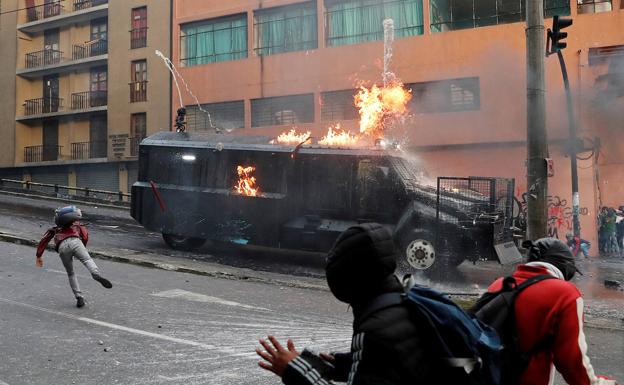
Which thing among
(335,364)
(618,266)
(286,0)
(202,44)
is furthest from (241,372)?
(202,44)

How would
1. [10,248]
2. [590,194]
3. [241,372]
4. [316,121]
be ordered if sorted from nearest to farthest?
[241,372] → [10,248] → [590,194] → [316,121]

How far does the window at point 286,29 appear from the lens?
1900 cm

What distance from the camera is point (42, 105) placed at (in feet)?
92.8

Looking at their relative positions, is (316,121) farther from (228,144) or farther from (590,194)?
(590,194)

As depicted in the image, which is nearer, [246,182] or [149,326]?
[149,326]

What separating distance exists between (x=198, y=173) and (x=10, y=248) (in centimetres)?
414

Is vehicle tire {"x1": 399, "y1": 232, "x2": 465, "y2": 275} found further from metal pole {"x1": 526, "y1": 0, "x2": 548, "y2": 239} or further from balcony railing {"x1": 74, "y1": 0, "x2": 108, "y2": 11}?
balcony railing {"x1": 74, "y1": 0, "x2": 108, "y2": 11}

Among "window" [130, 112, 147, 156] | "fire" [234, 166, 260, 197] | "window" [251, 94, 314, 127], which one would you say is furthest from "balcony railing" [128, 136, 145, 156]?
"fire" [234, 166, 260, 197]

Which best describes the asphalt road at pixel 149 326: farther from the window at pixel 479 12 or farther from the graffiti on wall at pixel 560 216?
the window at pixel 479 12

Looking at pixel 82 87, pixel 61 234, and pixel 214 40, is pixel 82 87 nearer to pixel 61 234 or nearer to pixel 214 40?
pixel 214 40

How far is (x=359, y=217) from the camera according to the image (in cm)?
952

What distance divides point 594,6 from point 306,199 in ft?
36.9

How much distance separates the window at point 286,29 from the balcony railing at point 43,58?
1421cm

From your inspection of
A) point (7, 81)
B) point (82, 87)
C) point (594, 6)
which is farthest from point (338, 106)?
point (7, 81)
